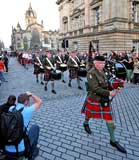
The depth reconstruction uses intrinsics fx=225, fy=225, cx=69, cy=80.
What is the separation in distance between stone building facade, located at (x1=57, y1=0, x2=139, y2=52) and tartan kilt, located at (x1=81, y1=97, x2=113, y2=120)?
62.1ft

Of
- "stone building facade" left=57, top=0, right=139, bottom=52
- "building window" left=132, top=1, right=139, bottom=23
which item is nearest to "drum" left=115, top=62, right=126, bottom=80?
"stone building facade" left=57, top=0, right=139, bottom=52

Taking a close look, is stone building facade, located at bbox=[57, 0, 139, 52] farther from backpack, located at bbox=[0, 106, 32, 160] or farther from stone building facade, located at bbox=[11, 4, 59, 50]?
stone building facade, located at bbox=[11, 4, 59, 50]

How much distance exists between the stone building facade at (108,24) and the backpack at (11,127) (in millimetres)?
21029

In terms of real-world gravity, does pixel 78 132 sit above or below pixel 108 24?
below

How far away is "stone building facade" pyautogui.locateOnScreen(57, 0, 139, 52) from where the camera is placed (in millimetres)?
23023

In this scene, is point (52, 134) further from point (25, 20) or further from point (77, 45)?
point (25, 20)

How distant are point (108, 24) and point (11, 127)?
22642 mm

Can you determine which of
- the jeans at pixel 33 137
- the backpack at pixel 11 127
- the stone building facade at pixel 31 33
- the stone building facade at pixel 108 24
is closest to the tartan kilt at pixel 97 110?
the jeans at pixel 33 137

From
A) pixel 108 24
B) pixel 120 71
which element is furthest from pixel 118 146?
pixel 108 24

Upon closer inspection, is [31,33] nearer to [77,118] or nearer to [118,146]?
[77,118]

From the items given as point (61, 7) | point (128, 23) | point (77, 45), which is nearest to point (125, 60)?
point (128, 23)

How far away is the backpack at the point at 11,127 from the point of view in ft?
9.68

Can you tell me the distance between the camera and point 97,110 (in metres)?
4.79

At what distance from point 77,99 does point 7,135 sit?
6.10 metres
